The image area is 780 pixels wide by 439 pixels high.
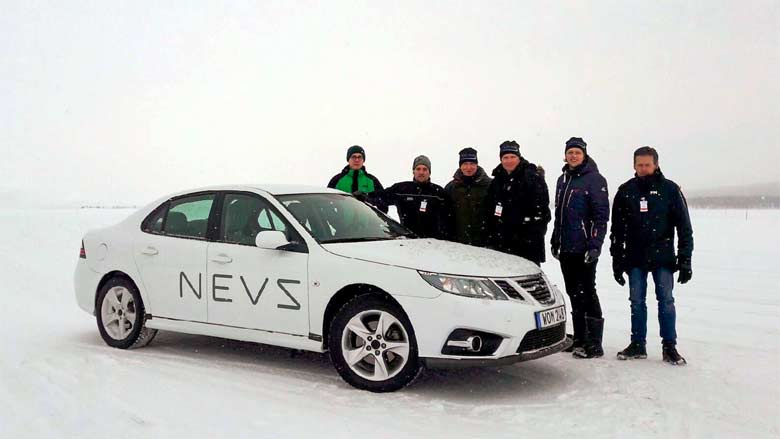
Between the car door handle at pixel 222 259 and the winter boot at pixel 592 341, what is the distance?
129 inches

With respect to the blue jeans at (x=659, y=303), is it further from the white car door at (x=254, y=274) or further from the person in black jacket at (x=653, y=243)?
the white car door at (x=254, y=274)

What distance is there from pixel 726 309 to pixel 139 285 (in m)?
6.89

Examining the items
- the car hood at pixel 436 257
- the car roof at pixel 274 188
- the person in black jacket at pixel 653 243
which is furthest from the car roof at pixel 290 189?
the person in black jacket at pixel 653 243

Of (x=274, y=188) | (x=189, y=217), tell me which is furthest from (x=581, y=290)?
(x=189, y=217)

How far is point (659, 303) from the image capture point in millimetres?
6801

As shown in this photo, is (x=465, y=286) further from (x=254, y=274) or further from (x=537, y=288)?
(x=254, y=274)

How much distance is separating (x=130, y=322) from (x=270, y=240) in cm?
206

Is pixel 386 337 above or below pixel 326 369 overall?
above

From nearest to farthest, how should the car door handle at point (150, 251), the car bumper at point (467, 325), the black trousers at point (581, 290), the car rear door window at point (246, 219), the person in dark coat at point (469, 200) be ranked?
the car bumper at point (467, 325) → the car rear door window at point (246, 219) → the car door handle at point (150, 251) → the black trousers at point (581, 290) → the person in dark coat at point (469, 200)

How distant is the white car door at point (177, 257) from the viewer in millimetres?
6586

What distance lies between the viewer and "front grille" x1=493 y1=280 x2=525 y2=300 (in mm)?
5496

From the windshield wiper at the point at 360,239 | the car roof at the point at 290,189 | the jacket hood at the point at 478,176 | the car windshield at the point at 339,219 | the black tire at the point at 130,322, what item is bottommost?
the black tire at the point at 130,322

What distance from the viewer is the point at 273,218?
6.44 m

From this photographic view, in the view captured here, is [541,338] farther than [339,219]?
No
